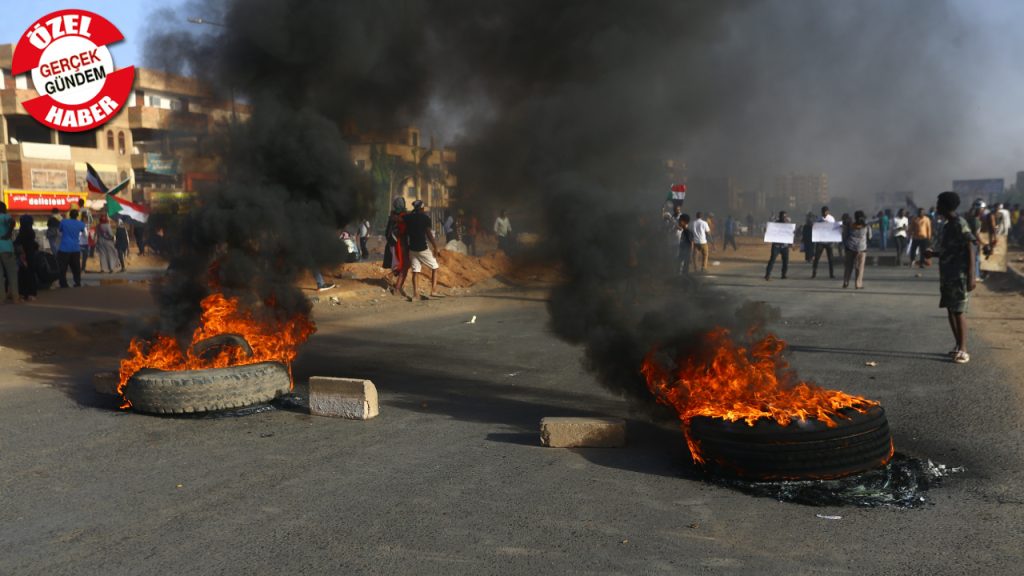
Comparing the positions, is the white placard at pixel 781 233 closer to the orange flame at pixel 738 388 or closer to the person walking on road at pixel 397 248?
the person walking on road at pixel 397 248

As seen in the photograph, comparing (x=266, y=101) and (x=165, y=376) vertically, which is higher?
(x=266, y=101)

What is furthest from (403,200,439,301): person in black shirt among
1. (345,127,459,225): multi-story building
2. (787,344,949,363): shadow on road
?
(787,344,949,363): shadow on road

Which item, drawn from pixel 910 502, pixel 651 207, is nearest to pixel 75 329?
pixel 651 207

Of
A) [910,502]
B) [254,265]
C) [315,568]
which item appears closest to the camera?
[315,568]

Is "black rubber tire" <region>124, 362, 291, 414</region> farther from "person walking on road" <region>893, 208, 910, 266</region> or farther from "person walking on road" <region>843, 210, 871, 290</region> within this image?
"person walking on road" <region>893, 208, 910, 266</region>

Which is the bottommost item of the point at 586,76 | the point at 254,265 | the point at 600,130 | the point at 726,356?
the point at 726,356

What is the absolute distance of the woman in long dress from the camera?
22859 mm

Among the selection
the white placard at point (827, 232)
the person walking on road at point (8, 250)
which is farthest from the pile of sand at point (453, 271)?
the white placard at point (827, 232)

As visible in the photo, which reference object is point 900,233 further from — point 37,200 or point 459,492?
point 37,200

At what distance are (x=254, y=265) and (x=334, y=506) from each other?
3.61 m

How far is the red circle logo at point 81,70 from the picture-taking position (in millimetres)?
16109

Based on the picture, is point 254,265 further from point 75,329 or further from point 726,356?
point 75,329

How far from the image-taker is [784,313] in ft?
42.3

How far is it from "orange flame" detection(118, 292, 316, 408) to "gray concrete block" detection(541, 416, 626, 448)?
116 inches
